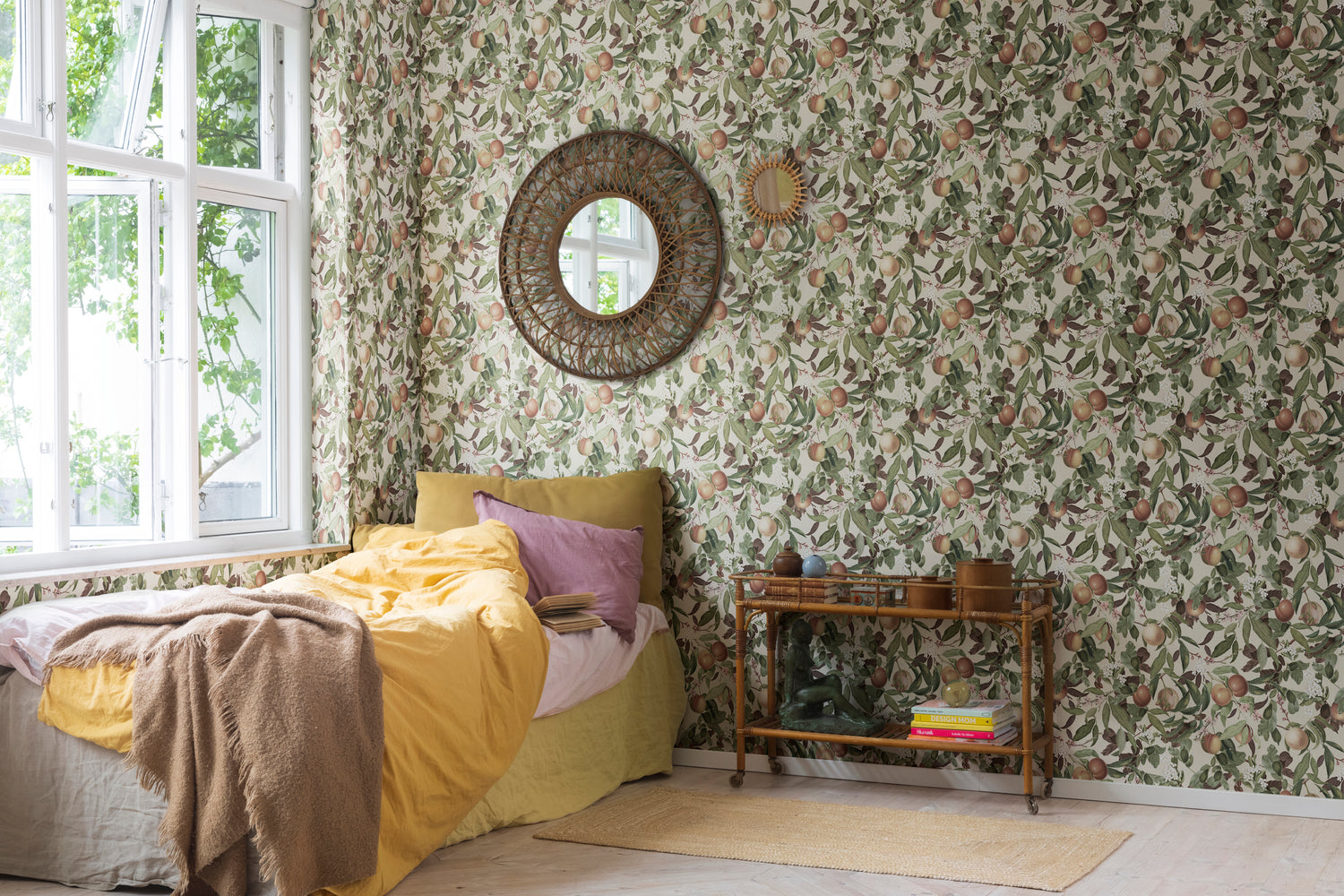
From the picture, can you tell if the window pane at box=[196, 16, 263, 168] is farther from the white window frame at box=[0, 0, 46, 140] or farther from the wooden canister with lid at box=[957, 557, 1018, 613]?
the wooden canister with lid at box=[957, 557, 1018, 613]

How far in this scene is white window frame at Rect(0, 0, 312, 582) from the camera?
3.63 m

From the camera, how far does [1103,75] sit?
Result: 12.3 ft

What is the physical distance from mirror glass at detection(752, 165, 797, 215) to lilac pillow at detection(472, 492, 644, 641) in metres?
1.20

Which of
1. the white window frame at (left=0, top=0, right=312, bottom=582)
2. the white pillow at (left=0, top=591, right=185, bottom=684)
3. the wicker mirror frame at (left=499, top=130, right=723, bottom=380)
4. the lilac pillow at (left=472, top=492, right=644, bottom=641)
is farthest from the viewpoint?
the wicker mirror frame at (left=499, top=130, right=723, bottom=380)

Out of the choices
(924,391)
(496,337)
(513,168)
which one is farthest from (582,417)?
(924,391)

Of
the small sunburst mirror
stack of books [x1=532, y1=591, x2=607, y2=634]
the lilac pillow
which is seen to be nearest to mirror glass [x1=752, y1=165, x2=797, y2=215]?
the small sunburst mirror

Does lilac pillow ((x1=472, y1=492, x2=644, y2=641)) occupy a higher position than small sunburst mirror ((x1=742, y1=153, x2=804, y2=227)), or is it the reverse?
small sunburst mirror ((x1=742, y1=153, x2=804, y2=227))

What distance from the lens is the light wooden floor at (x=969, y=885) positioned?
9.32 ft

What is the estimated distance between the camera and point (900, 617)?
12.8ft

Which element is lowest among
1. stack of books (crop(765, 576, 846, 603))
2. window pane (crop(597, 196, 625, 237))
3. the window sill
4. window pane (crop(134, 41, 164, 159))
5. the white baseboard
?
the white baseboard

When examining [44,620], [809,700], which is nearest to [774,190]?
[809,700]

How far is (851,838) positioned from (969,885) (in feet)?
1.50

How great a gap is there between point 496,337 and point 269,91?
47.9 inches

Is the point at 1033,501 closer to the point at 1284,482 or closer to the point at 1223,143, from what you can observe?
the point at 1284,482
